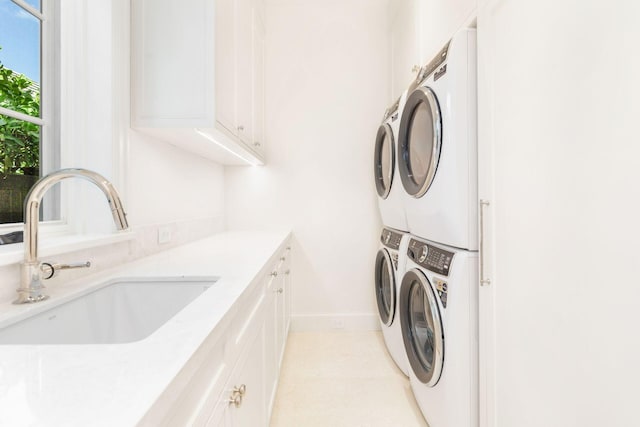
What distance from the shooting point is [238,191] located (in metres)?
2.70

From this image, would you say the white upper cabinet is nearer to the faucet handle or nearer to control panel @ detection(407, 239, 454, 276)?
the faucet handle

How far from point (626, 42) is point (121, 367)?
1.07 metres

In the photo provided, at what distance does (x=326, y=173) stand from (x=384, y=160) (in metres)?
0.63

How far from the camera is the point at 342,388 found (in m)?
1.87

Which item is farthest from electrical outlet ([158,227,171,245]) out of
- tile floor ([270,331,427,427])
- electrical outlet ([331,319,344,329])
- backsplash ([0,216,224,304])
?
electrical outlet ([331,319,344,329])

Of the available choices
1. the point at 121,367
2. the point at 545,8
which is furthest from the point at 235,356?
the point at 545,8

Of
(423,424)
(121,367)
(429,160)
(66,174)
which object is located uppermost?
(429,160)

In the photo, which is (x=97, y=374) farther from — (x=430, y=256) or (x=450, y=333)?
(x=430, y=256)

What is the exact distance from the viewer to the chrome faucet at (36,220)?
748 mm

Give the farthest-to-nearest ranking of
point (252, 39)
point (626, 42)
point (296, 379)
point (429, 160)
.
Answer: point (252, 39)
point (296, 379)
point (429, 160)
point (626, 42)

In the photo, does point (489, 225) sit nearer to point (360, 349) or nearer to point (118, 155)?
point (118, 155)

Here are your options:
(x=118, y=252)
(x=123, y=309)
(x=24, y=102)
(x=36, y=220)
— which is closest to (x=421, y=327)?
(x=123, y=309)

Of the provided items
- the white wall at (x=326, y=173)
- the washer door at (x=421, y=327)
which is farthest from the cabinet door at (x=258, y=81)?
the washer door at (x=421, y=327)

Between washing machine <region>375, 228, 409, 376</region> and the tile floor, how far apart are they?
153 mm
